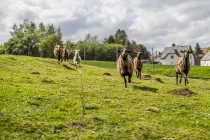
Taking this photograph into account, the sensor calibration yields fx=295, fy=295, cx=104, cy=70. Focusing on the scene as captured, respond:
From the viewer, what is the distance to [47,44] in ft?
368

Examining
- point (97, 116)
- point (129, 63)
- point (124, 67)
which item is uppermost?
point (129, 63)

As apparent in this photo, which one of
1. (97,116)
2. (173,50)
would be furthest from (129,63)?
(173,50)

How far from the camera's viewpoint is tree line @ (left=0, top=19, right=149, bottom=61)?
8749 cm

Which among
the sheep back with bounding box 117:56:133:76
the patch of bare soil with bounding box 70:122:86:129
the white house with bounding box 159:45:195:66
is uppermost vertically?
the white house with bounding box 159:45:195:66

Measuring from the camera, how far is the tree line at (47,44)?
87488mm

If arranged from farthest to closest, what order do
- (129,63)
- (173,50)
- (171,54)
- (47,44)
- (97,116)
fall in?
1. (171,54)
2. (173,50)
3. (47,44)
4. (129,63)
5. (97,116)

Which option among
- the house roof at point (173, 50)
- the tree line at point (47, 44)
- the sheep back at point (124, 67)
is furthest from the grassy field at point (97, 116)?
the house roof at point (173, 50)

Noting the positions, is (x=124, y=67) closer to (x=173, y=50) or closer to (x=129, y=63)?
(x=129, y=63)

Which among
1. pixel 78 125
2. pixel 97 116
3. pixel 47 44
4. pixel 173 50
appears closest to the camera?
pixel 78 125

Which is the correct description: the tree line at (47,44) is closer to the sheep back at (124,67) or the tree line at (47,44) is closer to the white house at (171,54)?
the white house at (171,54)

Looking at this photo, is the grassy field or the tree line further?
the tree line

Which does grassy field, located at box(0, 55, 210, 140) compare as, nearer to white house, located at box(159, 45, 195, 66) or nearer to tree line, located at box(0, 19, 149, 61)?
tree line, located at box(0, 19, 149, 61)

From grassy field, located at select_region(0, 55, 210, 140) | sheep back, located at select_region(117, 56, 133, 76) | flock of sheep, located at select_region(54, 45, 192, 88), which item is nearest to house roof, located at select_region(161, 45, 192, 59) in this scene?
flock of sheep, located at select_region(54, 45, 192, 88)

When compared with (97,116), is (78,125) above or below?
below
